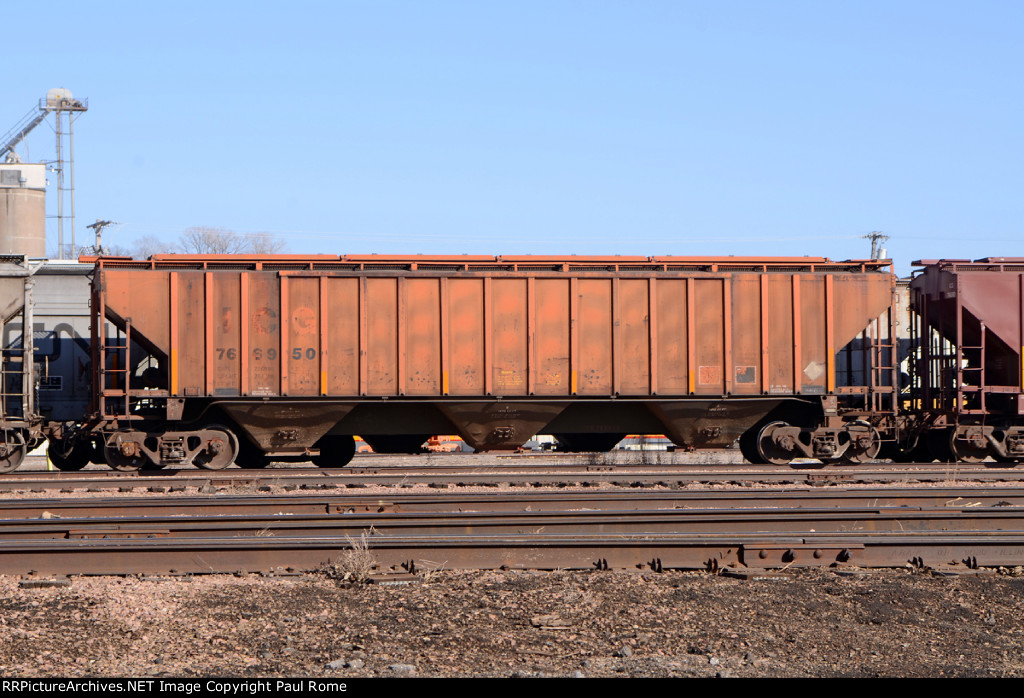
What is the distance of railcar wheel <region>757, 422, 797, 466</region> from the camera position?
619 inches

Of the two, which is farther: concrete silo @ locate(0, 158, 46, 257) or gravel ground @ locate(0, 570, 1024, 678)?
concrete silo @ locate(0, 158, 46, 257)

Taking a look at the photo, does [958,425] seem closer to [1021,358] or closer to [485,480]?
[1021,358]

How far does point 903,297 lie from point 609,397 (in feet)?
45.5

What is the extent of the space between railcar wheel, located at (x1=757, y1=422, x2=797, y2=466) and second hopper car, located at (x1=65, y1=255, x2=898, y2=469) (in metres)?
0.04

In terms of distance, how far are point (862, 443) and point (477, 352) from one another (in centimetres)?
696

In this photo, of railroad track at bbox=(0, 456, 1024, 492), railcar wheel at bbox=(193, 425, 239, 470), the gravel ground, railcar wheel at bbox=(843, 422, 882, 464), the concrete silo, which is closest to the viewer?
the gravel ground

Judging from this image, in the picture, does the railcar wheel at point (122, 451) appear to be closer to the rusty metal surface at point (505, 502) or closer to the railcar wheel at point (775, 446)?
the rusty metal surface at point (505, 502)

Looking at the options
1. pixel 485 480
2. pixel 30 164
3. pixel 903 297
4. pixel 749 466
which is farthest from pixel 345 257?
pixel 30 164

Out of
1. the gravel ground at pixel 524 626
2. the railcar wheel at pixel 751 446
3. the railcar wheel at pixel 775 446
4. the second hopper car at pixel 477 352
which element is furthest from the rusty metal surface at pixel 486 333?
the gravel ground at pixel 524 626

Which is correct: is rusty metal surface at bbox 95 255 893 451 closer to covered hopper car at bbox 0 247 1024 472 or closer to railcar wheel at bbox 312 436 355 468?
covered hopper car at bbox 0 247 1024 472

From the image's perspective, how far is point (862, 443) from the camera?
51.4ft

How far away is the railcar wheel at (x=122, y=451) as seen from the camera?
1471 centimetres

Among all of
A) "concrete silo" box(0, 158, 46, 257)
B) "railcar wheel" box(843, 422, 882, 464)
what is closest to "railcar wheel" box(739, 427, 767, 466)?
"railcar wheel" box(843, 422, 882, 464)

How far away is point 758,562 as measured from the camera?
7.84 metres
